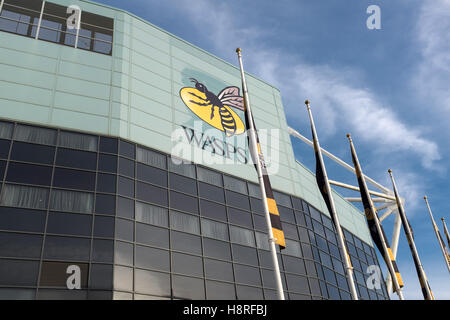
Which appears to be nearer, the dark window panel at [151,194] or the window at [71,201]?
the window at [71,201]

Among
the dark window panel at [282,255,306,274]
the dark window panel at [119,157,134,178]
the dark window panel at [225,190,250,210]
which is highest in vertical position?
the dark window panel at [119,157,134,178]

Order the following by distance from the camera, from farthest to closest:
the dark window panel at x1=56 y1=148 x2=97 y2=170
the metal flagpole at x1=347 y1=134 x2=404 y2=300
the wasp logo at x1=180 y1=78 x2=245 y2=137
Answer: the wasp logo at x1=180 y1=78 x2=245 y2=137
the dark window panel at x1=56 y1=148 x2=97 y2=170
the metal flagpole at x1=347 y1=134 x2=404 y2=300

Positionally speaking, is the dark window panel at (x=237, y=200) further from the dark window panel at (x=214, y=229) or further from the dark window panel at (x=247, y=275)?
the dark window panel at (x=247, y=275)

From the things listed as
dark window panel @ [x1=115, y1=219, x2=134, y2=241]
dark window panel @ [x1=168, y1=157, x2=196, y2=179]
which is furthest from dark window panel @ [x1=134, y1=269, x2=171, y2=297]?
Result: dark window panel @ [x1=168, y1=157, x2=196, y2=179]

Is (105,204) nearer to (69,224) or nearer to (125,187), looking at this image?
(125,187)

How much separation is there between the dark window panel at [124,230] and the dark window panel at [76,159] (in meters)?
3.39

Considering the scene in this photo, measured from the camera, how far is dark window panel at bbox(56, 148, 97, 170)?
2036cm

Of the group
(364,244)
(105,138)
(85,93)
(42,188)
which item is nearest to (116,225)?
(42,188)

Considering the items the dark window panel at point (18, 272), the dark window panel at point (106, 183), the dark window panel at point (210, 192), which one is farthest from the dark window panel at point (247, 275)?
the dark window panel at point (18, 272)

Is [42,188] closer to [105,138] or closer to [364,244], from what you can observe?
[105,138]

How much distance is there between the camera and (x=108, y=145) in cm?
2197

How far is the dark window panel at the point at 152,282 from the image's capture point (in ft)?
60.1

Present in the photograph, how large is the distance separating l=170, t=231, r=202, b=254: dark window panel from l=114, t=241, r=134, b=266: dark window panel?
7.71ft

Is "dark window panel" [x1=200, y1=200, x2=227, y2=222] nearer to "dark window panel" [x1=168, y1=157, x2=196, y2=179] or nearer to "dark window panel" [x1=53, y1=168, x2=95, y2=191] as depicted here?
"dark window panel" [x1=168, y1=157, x2=196, y2=179]
